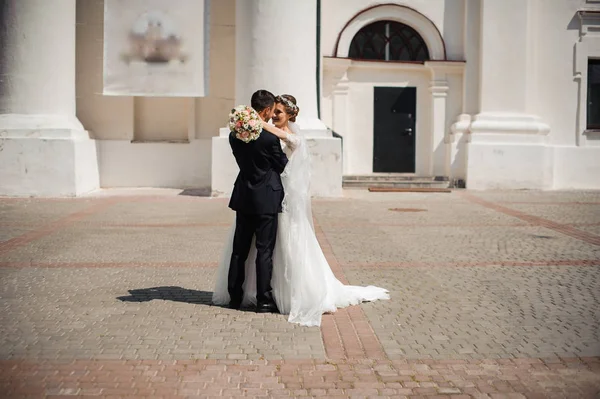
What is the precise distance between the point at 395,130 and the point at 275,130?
515 inches

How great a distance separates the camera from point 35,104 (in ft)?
47.0

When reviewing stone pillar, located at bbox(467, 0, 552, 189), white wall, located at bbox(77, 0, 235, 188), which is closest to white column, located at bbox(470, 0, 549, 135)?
stone pillar, located at bbox(467, 0, 552, 189)

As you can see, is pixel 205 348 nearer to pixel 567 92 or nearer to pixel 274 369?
pixel 274 369

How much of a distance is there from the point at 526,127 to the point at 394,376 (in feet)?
46.6

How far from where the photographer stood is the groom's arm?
5480 millimetres

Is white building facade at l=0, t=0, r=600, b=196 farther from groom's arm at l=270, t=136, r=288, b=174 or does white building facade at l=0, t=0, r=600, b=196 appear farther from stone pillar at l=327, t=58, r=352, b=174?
groom's arm at l=270, t=136, r=288, b=174

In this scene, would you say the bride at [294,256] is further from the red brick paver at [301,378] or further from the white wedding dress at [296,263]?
the red brick paver at [301,378]

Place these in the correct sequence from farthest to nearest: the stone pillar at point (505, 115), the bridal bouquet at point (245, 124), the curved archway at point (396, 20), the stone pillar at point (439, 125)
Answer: the stone pillar at point (439, 125)
the curved archway at point (396, 20)
the stone pillar at point (505, 115)
the bridal bouquet at point (245, 124)

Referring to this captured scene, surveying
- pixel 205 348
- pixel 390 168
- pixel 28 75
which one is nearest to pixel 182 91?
pixel 28 75

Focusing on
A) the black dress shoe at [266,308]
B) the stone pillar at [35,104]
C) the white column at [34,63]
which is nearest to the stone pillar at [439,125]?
the stone pillar at [35,104]

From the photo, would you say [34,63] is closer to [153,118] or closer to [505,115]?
[153,118]

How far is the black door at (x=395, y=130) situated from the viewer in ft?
59.4

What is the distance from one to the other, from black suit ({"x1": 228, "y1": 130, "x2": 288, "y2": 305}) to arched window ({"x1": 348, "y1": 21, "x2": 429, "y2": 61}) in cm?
1288

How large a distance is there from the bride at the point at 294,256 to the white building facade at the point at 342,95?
8.48 m
